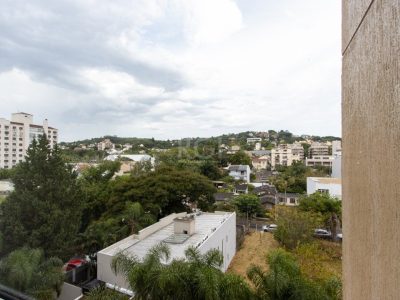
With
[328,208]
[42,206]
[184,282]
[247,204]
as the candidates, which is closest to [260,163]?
[247,204]

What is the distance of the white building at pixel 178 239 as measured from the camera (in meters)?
7.62

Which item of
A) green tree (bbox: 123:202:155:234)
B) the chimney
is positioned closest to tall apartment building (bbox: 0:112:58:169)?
green tree (bbox: 123:202:155:234)

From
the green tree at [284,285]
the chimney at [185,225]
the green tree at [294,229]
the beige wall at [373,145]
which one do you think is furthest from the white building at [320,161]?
the beige wall at [373,145]

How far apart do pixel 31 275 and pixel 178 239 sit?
13.1 feet

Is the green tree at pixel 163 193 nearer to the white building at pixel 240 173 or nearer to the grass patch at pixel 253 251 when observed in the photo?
the grass patch at pixel 253 251

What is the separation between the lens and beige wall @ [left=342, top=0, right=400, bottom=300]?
630 mm

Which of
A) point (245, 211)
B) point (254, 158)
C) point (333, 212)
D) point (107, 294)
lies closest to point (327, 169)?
point (254, 158)

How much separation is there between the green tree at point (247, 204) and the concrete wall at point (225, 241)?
22.2 ft

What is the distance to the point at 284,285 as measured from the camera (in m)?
4.98

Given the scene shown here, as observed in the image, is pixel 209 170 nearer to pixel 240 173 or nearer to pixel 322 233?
pixel 240 173

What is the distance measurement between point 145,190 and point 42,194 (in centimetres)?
477

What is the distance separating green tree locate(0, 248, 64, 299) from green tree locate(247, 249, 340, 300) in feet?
15.0

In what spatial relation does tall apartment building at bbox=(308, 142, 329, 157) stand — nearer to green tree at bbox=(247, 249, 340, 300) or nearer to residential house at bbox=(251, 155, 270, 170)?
residential house at bbox=(251, 155, 270, 170)

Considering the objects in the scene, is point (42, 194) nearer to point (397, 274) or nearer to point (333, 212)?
point (397, 274)
